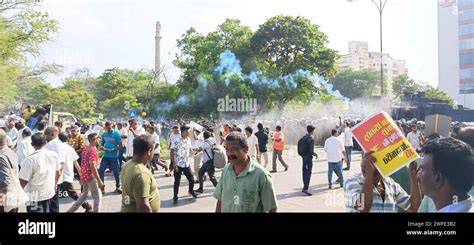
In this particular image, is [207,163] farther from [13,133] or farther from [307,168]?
[13,133]

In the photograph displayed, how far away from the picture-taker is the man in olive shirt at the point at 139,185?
299 cm

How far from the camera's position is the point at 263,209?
9.07 feet

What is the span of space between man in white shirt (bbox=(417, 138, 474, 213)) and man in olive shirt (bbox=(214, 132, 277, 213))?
3.12 feet

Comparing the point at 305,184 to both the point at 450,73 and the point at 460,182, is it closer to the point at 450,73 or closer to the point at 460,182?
the point at 450,73

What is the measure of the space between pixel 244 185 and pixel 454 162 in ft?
4.16

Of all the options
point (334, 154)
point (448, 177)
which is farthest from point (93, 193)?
point (334, 154)

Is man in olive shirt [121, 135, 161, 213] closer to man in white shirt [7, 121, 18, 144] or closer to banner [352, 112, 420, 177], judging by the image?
banner [352, 112, 420, 177]

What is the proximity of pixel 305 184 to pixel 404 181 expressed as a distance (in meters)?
4.22

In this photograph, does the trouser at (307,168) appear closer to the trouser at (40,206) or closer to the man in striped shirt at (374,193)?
the trouser at (40,206)

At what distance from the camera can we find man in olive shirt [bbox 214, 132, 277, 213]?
8.98ft

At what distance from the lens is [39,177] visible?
13.9 ft

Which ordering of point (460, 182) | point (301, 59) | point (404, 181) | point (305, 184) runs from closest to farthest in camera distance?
point (460, 182) < point (404, 181) < point (305, 184) < point (301, 59)
